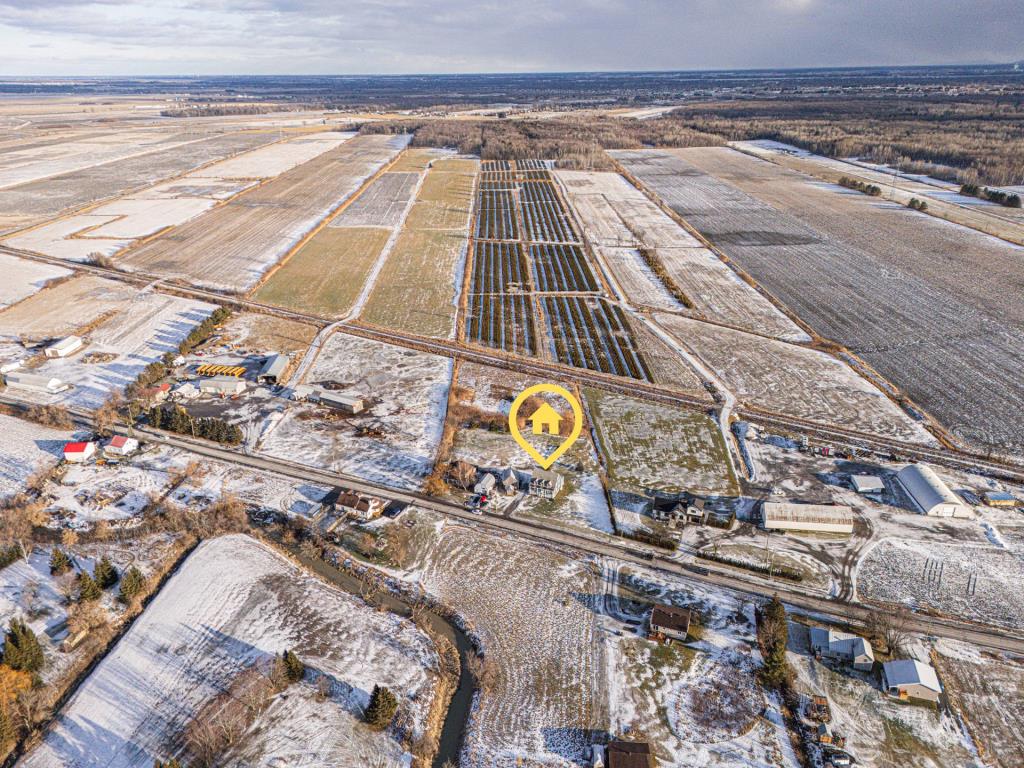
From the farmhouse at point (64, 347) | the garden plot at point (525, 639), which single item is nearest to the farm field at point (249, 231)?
the farmhouse at point (64, 347)

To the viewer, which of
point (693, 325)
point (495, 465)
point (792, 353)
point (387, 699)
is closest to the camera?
point (387, 699)

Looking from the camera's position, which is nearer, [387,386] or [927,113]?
[387,386]

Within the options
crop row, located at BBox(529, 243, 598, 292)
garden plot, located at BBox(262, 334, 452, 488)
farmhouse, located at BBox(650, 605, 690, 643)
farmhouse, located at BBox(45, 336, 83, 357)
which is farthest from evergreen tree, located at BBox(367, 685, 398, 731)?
crop row, located at BBox(529, 243, 598, 292)

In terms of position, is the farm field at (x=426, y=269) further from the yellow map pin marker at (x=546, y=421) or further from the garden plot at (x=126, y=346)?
the garden plot at (x=126, y=346)

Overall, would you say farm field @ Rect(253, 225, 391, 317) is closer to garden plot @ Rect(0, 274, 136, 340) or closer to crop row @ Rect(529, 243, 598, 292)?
garden plot @ Rect(0, 274, 136, 340)

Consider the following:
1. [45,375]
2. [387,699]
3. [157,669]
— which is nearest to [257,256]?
[45,375]

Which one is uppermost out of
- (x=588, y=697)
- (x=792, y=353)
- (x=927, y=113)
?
(x=927, y=113)

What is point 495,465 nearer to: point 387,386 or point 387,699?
point 387,386
